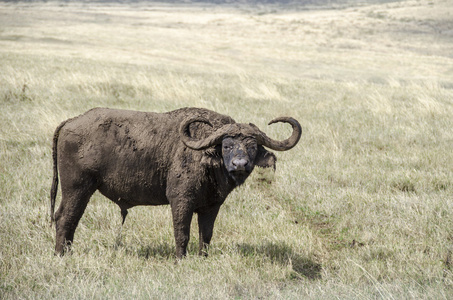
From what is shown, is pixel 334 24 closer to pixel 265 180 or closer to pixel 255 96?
pixel 255 96

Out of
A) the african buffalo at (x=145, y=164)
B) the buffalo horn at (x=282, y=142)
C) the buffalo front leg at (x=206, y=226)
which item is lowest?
the buffalo front leg at (x=206, y=226)

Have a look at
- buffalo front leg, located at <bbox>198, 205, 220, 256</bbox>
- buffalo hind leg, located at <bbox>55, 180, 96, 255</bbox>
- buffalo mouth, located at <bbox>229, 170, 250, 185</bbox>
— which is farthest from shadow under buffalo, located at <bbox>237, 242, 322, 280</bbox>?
buffalo hind leg, located at <bbox>55, 180, 96, 255</bbox>

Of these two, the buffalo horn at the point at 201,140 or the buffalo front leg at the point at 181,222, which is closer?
the buffalo horn at the point at 201,140

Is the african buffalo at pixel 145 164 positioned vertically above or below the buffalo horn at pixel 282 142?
below

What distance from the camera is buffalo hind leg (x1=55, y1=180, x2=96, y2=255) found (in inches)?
213

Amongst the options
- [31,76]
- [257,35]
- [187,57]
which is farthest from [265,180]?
[257,35]

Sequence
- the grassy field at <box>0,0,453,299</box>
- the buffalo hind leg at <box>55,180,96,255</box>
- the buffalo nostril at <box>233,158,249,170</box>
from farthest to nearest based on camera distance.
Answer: the buffalo hind leg at <box>55,180,96,255</box>
the grassy field at <box>0,0,453,299</box>
the buffalo nostril at <box>233,158,249,170</box>

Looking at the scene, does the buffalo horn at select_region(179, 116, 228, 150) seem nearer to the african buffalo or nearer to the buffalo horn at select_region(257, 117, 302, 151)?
the african buffalo

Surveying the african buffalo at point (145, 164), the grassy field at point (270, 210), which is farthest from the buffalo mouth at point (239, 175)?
the grassy field at point (270, 210)

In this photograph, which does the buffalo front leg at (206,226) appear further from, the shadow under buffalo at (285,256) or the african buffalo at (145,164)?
the shadow under buffalo at (285,256)

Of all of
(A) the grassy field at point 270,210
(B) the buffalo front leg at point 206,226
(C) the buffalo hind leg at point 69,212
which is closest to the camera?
(A) the grassy field at point 270,210

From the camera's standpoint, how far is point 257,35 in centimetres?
5397

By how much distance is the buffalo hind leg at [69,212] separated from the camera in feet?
17.7

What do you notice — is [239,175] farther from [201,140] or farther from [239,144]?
[201,140]
